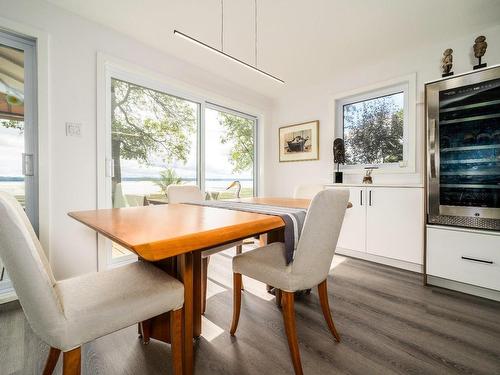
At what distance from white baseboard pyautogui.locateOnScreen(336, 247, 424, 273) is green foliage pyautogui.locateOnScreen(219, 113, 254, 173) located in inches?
81.2

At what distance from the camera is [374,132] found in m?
3.15

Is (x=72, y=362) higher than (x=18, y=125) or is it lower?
lower

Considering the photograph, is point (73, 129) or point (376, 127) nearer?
point (73, 129)

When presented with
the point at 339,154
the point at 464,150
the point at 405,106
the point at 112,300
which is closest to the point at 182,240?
the point at 112,300

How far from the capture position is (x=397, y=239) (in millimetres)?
2561

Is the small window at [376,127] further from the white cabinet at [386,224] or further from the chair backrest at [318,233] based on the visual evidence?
the chair backrest at [318,233]

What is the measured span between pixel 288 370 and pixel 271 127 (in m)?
3.70

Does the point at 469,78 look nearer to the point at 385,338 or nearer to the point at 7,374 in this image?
the point at 385,338

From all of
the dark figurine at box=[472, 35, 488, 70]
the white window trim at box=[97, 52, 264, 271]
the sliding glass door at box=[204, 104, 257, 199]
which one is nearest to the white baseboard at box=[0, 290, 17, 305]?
the white window trim at box=[97, 52, 264, 271]

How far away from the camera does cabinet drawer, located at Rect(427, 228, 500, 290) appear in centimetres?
187

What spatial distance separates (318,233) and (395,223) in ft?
6.29

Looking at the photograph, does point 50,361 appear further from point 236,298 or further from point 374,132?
point 374,132

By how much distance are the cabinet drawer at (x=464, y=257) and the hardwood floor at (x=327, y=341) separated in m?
0.18

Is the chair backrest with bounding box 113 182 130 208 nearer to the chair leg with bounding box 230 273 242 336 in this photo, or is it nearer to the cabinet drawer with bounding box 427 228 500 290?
the chair leg with bounding box 230 273 242 336
